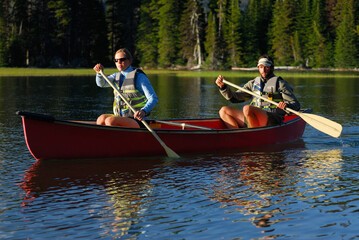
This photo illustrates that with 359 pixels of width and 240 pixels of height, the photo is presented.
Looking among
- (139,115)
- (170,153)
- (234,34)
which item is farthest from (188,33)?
(139,115)

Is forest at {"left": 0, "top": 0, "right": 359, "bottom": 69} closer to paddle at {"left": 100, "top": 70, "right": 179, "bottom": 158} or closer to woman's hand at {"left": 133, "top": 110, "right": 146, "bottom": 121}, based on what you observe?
paddle at {"left": 100, "top": 70, "right": 179, "bottom": 158}

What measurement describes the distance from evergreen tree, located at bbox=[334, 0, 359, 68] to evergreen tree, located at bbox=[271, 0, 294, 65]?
6199mm

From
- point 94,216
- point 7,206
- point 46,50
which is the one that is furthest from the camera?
point 46,50

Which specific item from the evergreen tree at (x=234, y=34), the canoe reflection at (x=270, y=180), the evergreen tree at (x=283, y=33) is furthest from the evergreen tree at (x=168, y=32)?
the canoe reflection at (x=270, y=180)

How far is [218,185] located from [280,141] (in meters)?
4.23

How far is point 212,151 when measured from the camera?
10.5 metres

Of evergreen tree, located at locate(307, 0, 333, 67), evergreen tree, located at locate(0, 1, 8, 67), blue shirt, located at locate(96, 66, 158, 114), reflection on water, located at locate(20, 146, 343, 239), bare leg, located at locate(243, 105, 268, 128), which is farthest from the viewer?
evergreen tree, located at locate(307, 0, 333, 67)

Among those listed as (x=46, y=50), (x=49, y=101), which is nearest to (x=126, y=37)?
(x=46, y=50)

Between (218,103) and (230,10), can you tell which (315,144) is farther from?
(230,10)

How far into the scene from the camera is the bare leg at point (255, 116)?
10.7 meters

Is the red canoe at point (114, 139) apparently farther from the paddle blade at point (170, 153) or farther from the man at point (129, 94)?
the man at point (129, 94)

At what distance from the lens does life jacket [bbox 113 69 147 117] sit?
9.48 meters

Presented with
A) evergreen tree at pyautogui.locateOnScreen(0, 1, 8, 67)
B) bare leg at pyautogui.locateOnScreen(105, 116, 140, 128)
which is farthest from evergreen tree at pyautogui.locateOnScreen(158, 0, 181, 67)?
bare leg at pyautogui.locateOnScreen(105, 116, 140, 128)

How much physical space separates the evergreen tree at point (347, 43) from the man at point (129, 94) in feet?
209
